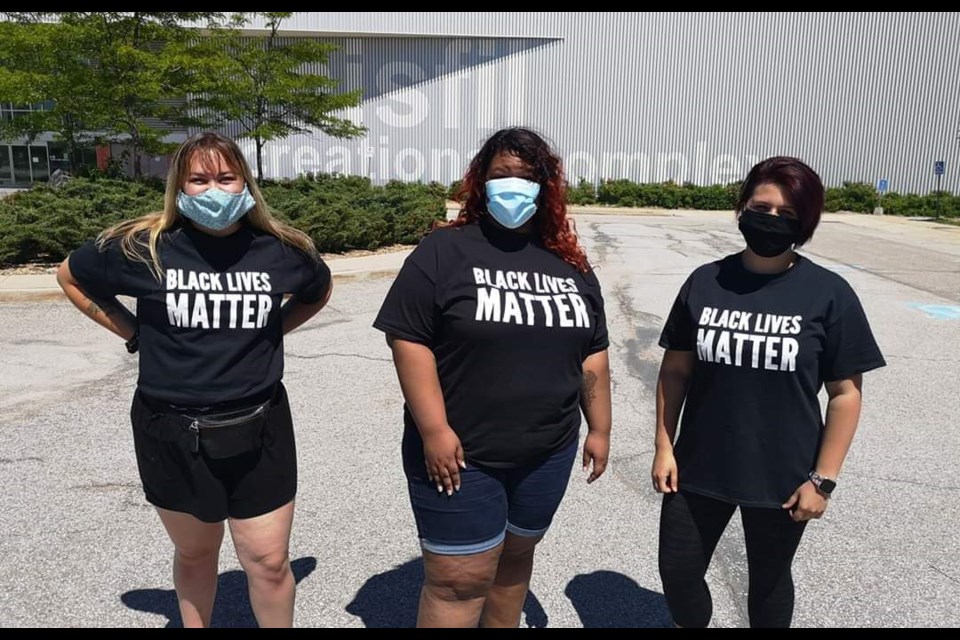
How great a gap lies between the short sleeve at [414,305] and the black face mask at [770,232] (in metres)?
1.01

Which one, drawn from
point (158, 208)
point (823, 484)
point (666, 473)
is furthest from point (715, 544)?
point (158, 208)

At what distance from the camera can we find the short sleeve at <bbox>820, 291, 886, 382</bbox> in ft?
7.25

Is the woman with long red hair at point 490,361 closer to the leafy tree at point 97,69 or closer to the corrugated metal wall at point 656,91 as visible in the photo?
the leafy tree at point 97,69

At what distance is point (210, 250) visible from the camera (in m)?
2.37

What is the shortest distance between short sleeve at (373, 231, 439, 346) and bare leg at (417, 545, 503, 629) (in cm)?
70

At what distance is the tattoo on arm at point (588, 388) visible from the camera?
2.42 m

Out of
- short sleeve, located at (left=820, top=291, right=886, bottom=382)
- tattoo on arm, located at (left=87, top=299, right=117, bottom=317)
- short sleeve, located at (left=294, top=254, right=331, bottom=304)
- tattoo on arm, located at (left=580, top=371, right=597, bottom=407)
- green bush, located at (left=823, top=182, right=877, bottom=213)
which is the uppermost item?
green bush, located at (left=823, top=182, right=877, bottom=213)

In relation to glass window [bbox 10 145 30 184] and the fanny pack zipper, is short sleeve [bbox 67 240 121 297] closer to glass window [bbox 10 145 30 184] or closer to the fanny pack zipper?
the fanny pack zipper

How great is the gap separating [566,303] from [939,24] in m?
39.8

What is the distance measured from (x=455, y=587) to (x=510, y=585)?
32 centimetres

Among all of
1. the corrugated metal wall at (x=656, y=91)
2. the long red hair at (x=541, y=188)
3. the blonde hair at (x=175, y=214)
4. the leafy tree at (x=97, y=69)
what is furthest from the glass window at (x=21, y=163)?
the long red hair at (x=541, y=188)

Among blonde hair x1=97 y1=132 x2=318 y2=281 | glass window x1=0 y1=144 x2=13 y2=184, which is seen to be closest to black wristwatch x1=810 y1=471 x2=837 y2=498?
blonde hair x1=97 y1=132 x2=318 y2=281

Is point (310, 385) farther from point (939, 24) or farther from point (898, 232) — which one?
point (939, 24)

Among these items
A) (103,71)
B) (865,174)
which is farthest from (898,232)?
(103,71)
